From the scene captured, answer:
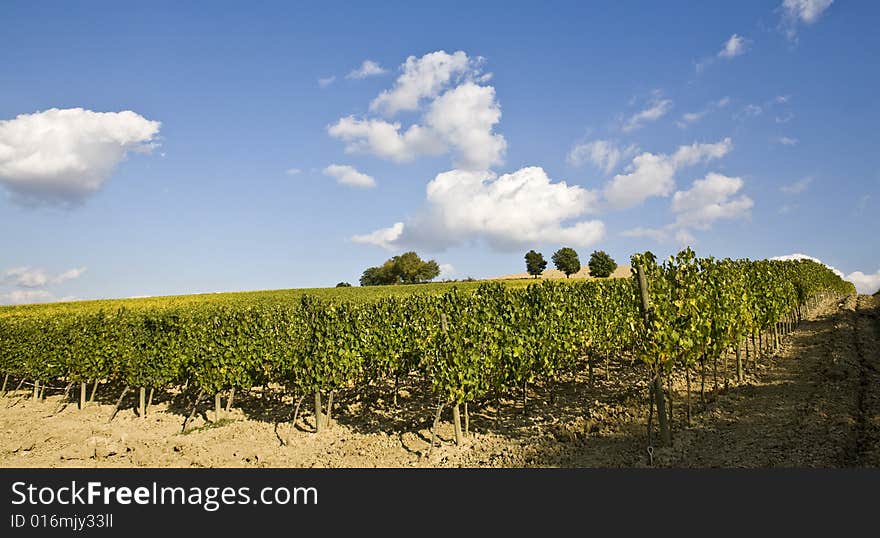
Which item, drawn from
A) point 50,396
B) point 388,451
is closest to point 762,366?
point 388,451

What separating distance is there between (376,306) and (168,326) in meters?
7.07

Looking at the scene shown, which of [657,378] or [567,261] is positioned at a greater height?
[567,261]

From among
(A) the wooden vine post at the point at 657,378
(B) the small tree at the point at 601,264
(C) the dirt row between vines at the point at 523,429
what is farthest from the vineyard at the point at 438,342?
(B) the small tree at the point at 601,264

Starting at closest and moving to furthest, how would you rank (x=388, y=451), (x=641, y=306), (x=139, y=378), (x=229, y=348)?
(x=641, y=306)
(x=388, y=451)
(x=229, y=348)
(x=139, y=378)

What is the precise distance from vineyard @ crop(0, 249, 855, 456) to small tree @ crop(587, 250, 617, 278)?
59.0m

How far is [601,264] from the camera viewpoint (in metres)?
78.2

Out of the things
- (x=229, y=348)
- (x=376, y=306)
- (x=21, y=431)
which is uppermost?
(x=376, y=306)

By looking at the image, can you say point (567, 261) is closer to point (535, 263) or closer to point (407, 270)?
point (535, 263)

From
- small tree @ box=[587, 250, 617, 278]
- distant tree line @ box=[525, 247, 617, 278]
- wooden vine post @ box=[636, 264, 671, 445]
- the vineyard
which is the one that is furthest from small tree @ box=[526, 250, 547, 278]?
wooden vine post @ box=[636, 264, 671, 445]

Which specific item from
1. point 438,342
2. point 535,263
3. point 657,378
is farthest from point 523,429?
point 535,263

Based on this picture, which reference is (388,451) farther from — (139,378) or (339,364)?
(139,378)

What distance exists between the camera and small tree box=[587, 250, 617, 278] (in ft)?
254

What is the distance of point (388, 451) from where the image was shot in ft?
35.6

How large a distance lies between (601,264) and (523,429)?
233ft
